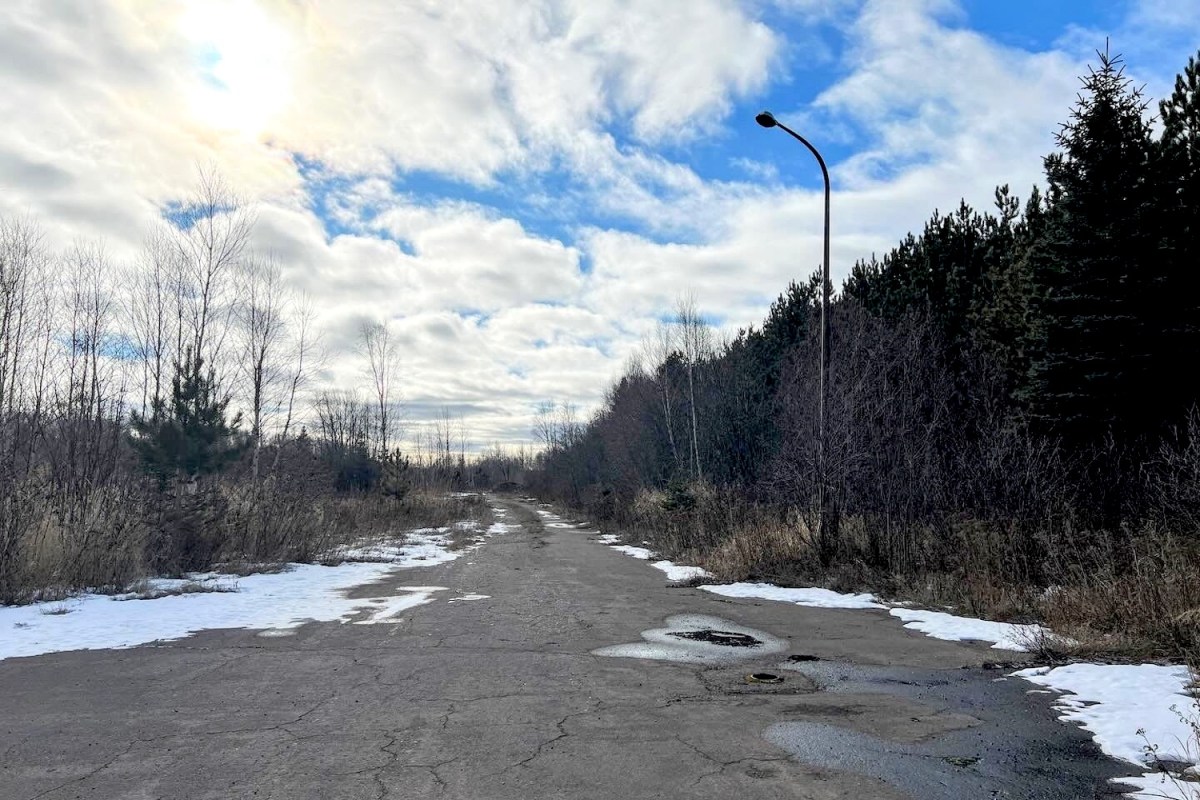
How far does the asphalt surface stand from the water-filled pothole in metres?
0.48

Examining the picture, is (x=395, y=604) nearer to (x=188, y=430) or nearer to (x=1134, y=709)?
(x=1134, y=709)

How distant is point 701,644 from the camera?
8.38 m

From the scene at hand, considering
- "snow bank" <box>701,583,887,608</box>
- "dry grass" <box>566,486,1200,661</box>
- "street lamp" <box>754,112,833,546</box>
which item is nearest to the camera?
"dry grass" <box>566,486,1200,661</box>

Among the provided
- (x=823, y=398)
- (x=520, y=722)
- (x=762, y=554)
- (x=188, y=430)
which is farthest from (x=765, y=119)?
(x=188, y=430)

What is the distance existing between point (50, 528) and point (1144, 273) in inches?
843

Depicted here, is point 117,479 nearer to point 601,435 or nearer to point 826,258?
point 826,258

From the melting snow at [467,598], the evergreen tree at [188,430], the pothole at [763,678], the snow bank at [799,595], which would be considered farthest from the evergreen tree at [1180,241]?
the evergreen tree at [188,430]

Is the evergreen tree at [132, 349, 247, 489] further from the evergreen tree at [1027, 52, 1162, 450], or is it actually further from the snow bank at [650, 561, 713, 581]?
the evergreen tree at [1027, 52, 1162, 450]

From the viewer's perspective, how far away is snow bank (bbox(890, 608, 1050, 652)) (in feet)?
25.5

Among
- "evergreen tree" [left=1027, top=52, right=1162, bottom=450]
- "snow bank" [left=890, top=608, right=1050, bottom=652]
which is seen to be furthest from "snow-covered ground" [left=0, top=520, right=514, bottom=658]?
"evergreen tree" [left=1027, top=52, right=1162, bottom=450]

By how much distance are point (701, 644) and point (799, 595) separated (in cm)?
449

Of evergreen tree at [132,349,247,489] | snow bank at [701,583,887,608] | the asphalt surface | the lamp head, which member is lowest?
snow bank at [701,583,887,608]

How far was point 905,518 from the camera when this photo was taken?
13.7 metres

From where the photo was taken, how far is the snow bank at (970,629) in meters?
7.77
